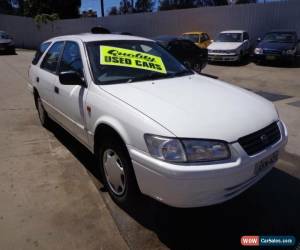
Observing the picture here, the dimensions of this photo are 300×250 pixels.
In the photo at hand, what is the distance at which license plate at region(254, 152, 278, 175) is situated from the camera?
2.69m

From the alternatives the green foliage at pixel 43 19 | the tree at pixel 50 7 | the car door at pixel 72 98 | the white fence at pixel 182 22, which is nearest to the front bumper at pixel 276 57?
the white fence at pixel 182 22

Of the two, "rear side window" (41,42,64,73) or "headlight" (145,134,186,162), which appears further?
"rear side window" (41,42,64,73)

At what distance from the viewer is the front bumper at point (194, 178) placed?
2387mm

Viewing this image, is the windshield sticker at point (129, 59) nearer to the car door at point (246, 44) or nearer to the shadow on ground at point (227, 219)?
the shadow on ground at point (227, 219)

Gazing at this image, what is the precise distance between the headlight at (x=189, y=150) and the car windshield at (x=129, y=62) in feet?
4.03

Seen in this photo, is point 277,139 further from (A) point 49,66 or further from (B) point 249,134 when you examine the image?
(A) point 49,66

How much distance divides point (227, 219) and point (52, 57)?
345 cm

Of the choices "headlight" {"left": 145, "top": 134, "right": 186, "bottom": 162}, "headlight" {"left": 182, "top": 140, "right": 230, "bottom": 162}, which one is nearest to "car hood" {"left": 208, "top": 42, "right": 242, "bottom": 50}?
"headlight" {"left": 182, "top": 140, "right": 230, "bottom": 162}

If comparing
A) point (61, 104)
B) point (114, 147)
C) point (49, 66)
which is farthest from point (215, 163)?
point (49, 66)

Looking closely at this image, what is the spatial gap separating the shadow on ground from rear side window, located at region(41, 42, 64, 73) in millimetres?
2489

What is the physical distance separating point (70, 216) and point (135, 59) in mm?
1924

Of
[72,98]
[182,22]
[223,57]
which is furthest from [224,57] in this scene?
[72,98]

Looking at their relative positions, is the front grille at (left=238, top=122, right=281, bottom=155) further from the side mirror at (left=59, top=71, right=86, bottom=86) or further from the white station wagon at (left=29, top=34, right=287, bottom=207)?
Result: the side mirror at (left=59, top=71, right=86, bottom=86)

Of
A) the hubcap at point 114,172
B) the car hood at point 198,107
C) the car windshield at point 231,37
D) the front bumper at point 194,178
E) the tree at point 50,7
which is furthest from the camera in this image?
the tree at point 50,7
